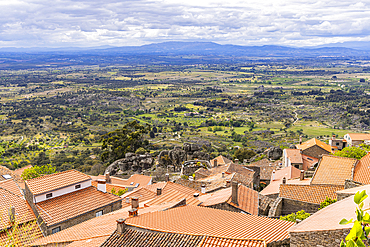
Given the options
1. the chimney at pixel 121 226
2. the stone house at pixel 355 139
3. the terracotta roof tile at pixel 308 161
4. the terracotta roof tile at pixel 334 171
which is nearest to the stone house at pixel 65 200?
the chimney at pixel 121 226

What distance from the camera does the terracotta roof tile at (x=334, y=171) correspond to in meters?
22.0

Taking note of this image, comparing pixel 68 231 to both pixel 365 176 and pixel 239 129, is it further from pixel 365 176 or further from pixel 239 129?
pixel 239 129

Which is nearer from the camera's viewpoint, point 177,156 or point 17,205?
point 17,205

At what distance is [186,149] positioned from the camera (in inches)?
1908

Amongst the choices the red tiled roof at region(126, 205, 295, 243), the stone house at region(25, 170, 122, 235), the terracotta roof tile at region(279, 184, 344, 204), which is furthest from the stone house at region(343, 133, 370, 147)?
the red tiled roof at region(126, 205, 295, 243)

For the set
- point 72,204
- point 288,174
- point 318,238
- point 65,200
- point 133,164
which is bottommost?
point 133,164

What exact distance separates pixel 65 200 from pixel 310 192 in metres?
16.3

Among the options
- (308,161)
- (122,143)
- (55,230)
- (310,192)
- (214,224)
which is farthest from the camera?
(122,143)

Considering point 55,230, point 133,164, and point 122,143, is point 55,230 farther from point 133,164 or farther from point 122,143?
point 122,143

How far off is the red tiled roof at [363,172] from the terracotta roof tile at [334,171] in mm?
320

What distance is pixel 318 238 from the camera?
7836mm

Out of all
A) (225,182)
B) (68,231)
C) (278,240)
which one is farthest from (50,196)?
(278,240)

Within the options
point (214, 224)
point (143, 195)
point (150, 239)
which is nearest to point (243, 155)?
point (143, 195)

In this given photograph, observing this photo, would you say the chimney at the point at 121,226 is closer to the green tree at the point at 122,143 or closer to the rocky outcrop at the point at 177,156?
the rocky outcrop at the point at 177,156
